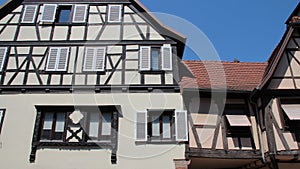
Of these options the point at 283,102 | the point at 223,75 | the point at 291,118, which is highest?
the point at 223,75

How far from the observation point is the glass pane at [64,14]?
43.4 ft

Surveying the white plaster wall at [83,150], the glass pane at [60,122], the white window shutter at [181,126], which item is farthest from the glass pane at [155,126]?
the glass pane at [60,122]

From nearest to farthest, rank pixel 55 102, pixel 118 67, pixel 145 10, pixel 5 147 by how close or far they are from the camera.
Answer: pixel 5 147
pixel 55 102
pixel 118 67
pixel 145 10

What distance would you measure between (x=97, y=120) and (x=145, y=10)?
16.9ft

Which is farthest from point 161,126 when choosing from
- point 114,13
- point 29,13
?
point 29,13

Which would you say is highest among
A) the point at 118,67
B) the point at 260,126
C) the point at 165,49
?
the point at 165,49

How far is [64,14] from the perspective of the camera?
13.5 m

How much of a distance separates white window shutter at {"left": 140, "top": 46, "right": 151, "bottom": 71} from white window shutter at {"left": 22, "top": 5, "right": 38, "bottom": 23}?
4817mm

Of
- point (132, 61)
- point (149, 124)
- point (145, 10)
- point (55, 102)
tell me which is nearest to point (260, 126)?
point (149, 124)

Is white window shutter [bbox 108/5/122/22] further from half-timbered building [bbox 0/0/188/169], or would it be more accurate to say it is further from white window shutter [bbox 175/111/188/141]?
white window shutter [bbox 175/111/188/141]

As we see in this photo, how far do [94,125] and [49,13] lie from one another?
5397 mm

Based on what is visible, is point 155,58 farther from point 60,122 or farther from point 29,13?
point 29,13

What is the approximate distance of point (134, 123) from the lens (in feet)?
36.0

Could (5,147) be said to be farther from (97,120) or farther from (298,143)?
(298,143)
